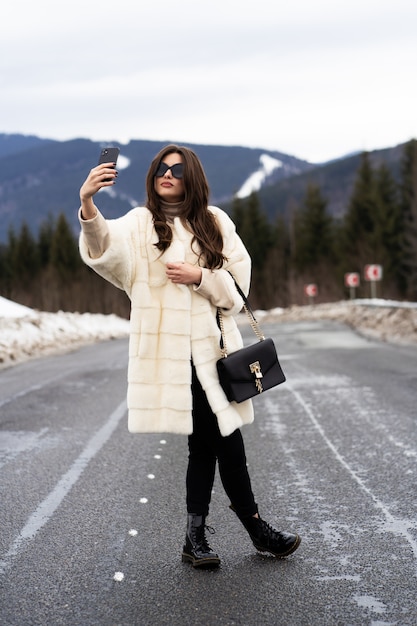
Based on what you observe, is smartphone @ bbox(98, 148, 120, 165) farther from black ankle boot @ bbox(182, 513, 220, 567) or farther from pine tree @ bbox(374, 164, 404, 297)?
pine tree @ bbox(374, 164, 404, 297)

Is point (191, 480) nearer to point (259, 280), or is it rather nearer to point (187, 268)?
point (187, 268)

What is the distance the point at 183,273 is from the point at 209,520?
1.80 m

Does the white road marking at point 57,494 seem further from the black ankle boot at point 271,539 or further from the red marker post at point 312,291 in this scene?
the red marker post at point 312,291

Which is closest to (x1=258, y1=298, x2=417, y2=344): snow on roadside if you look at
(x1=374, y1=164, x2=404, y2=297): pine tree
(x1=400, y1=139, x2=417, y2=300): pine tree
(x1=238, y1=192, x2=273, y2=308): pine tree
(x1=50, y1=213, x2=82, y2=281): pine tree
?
(x1=400, y1=139, x2=417, y2=300): pine tree

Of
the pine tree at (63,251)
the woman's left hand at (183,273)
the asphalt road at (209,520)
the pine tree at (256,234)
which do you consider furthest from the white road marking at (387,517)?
the pine tree at (256,234)

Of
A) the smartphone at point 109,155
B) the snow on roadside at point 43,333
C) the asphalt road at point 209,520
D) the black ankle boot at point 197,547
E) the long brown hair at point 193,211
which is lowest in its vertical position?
the snow on roadside at point 43,333

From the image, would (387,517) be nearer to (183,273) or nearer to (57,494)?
(183,273)

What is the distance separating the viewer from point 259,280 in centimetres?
9075

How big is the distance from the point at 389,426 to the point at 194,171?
4.99 m

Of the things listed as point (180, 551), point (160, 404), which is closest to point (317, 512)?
point (180, 551)

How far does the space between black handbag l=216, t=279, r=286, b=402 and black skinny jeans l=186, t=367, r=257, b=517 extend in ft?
0.54

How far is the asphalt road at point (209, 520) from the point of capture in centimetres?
399

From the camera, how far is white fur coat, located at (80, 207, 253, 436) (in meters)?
4.42

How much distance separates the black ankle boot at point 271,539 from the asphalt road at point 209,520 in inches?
2.3
